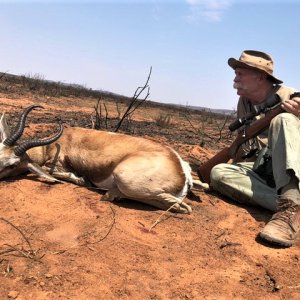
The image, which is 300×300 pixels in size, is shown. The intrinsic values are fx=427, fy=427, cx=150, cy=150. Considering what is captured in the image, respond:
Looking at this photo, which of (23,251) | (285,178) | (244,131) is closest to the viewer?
(23,251)

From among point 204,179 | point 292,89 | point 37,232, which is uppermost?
point 292,89

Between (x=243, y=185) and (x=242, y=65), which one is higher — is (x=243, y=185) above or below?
below

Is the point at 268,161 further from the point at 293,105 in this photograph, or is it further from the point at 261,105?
the point at 293,105

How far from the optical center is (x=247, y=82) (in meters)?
5.94

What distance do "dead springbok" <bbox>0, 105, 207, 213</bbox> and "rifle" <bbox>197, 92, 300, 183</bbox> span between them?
831 mm

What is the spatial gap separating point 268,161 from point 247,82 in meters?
1.17

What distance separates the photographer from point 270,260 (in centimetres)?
411

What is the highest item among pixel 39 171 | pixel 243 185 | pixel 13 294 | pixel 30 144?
pixel 243 185

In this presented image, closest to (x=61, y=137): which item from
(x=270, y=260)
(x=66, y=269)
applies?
(x=66, y=269)

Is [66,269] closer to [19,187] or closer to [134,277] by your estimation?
[134,277]

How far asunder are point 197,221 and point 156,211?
1.72 feet

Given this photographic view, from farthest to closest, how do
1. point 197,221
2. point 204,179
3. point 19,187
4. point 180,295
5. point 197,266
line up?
1. point 204,179
2. point 19,187
3. point 197,221
4. point 197,266
5. point 180,295

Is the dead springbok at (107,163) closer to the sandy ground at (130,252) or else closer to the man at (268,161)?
the sandy ground at (130,252)

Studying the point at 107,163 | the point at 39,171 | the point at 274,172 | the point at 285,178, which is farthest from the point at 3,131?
the point at 285,178
